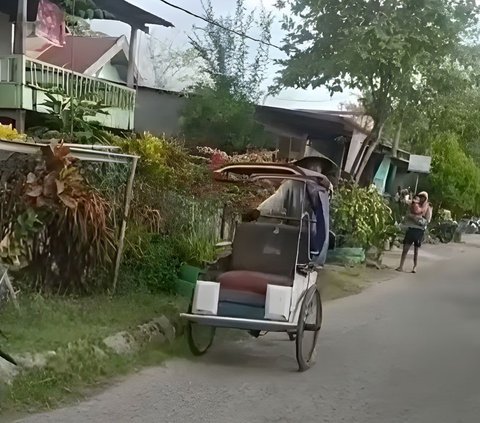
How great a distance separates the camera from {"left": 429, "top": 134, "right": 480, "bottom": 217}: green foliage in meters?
30.7

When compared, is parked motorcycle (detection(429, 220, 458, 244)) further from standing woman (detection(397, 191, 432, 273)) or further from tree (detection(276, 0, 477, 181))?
standing woman (detection(397, 191, 432, 273))

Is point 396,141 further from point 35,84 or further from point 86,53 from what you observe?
point 35,84

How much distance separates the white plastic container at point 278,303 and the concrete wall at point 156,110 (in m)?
13.6

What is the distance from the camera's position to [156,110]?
21109mm

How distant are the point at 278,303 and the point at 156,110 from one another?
14707mm

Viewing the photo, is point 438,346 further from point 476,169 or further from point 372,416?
point 476,169

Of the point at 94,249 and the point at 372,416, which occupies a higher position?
the point at 94,249

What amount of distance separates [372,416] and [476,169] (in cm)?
2743

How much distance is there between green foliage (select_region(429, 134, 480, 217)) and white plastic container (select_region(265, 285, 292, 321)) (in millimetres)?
24652

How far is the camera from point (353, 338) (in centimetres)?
923

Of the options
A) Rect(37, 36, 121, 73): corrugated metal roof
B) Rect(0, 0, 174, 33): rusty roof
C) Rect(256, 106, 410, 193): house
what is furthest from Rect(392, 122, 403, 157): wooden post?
Rect(37, 36, 121, 73): corrugated metal roof

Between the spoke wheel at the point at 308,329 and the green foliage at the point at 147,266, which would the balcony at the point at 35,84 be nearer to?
the green foliage at the point at 147,266

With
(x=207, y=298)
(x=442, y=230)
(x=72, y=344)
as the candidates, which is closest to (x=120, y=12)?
(x=207, y=298)

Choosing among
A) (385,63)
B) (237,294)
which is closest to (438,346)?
(237,294)
